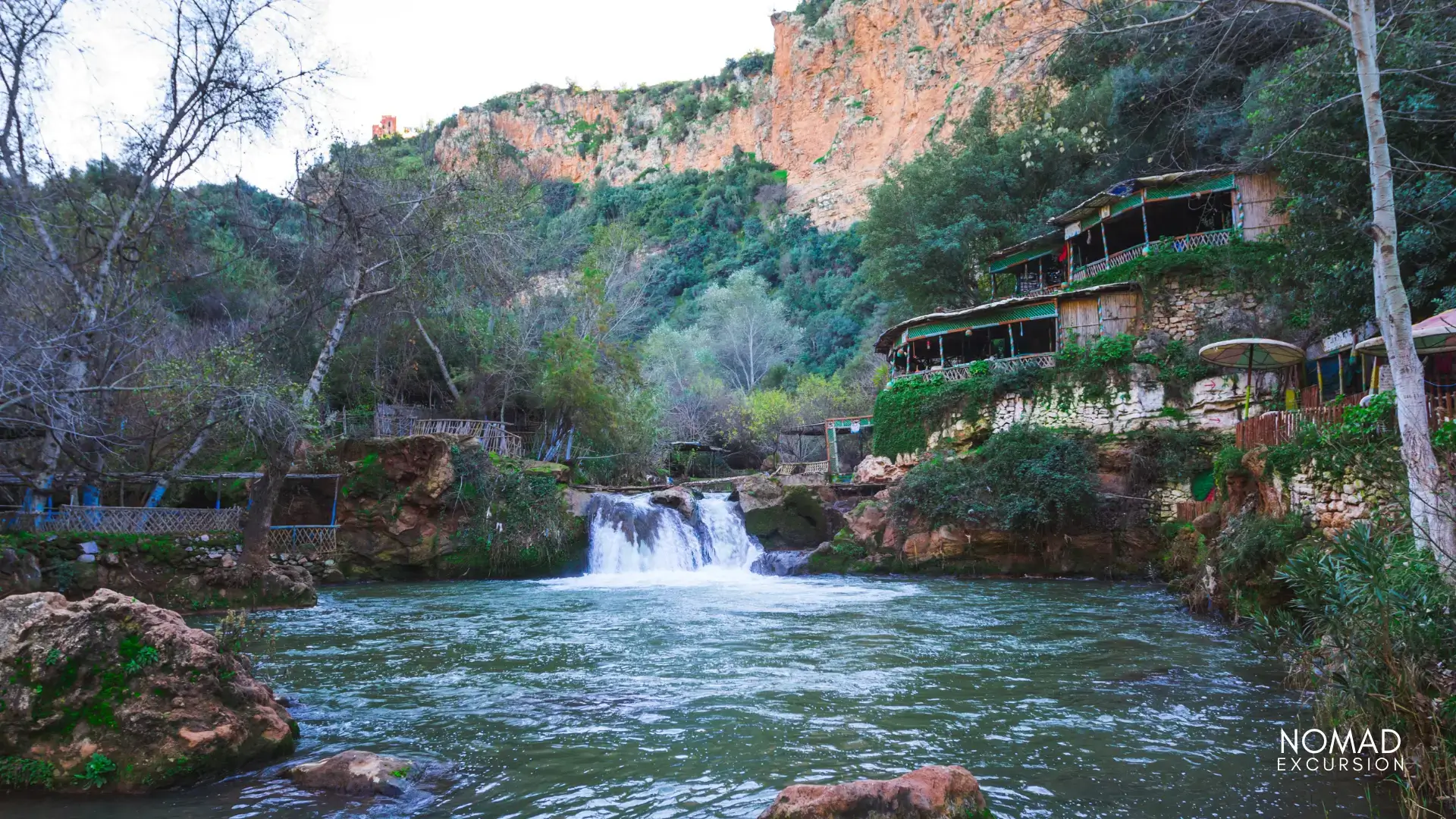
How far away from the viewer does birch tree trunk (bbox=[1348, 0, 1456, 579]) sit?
5941mm

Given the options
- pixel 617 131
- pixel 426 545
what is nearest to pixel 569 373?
pixel 426 545

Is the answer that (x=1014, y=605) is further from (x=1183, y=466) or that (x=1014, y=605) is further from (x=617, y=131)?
(x=617, y=131)

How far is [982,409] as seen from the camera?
77.3 feet

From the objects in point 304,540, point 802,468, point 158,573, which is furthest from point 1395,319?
point 802,468

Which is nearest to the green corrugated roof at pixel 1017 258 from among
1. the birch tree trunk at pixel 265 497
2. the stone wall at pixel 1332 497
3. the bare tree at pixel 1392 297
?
the stone wall at pixel 1332 497

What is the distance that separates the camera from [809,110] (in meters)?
67.7

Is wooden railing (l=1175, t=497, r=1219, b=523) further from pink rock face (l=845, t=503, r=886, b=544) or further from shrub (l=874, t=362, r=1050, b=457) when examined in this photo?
pink rock face (l=845, t=503, r=886, b=544)

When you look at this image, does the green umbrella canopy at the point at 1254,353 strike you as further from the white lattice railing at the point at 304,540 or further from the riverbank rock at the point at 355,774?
the white lattice railing at the point at 304,540

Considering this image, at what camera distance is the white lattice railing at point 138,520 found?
14971mm

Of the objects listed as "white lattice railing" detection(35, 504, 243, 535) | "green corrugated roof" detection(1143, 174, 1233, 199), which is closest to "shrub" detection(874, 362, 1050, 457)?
"green corrugated roof" detection(1143, 174, 1233, 199)

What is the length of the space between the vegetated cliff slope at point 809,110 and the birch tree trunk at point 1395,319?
31.7 metres

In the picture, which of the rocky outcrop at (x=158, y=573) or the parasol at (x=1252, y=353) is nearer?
the rocky outcrop at (x=158, y=573)

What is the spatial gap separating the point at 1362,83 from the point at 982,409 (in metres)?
17.1

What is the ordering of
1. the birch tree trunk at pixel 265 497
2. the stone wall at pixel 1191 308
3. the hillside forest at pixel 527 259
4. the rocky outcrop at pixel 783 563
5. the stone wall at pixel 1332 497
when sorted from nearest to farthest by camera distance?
the stone wall at pixel 1332 497, the hillside forest at pixel 527 259, the birch tree trunk at pixel 265 497, the rocky outcrop at pixel 783 563, the stone wall at pixel 1191 308
